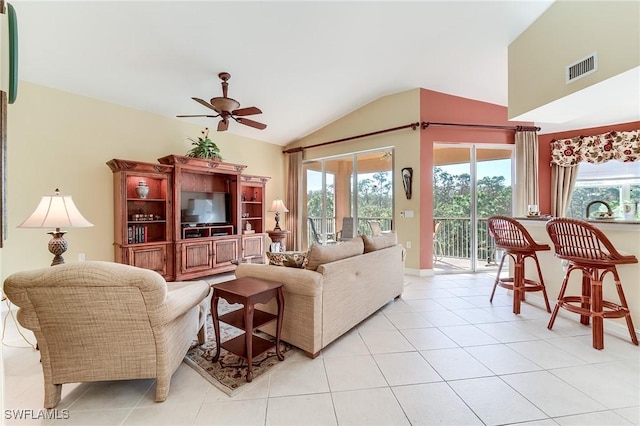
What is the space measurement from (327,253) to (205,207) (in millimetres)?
3269

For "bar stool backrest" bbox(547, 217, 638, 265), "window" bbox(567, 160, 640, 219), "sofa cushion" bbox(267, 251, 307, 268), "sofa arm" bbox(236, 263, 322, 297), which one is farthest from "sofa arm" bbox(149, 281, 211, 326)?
"window" bbox(567, 160, 640, 219)

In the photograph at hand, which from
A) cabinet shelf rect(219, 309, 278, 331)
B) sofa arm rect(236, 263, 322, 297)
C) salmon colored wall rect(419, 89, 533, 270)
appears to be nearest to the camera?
cabinet shelf rect(219, 309, 278, 331)

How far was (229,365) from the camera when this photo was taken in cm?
213

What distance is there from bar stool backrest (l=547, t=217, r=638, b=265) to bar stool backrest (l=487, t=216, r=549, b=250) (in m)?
0.44

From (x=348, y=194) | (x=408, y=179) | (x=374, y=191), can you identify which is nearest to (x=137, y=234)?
(x=348, y=194)

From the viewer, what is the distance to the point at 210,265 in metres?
4.65

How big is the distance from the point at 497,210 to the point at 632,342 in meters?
2.86

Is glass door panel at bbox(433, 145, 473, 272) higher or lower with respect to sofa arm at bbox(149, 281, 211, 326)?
higher

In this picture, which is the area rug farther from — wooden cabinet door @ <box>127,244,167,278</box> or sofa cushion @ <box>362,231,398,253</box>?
wooden cabinet door @ <box>127,244,167,278</box>

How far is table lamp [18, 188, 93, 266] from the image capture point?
7.25 feet

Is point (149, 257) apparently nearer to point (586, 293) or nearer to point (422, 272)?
point (422, 272)

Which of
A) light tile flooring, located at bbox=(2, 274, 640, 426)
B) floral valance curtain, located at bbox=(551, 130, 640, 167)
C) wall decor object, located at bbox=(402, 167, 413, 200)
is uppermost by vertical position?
floral valance curtain, located at bbox=(551, 130, 640, 167)

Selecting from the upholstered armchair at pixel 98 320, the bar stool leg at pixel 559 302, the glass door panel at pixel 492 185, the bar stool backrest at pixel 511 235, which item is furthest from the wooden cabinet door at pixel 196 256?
the glass door panel at pixel 492 185

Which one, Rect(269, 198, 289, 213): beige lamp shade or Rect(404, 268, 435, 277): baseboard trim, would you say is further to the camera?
Rect(269, 198, 289, 213): beige lamp shade
